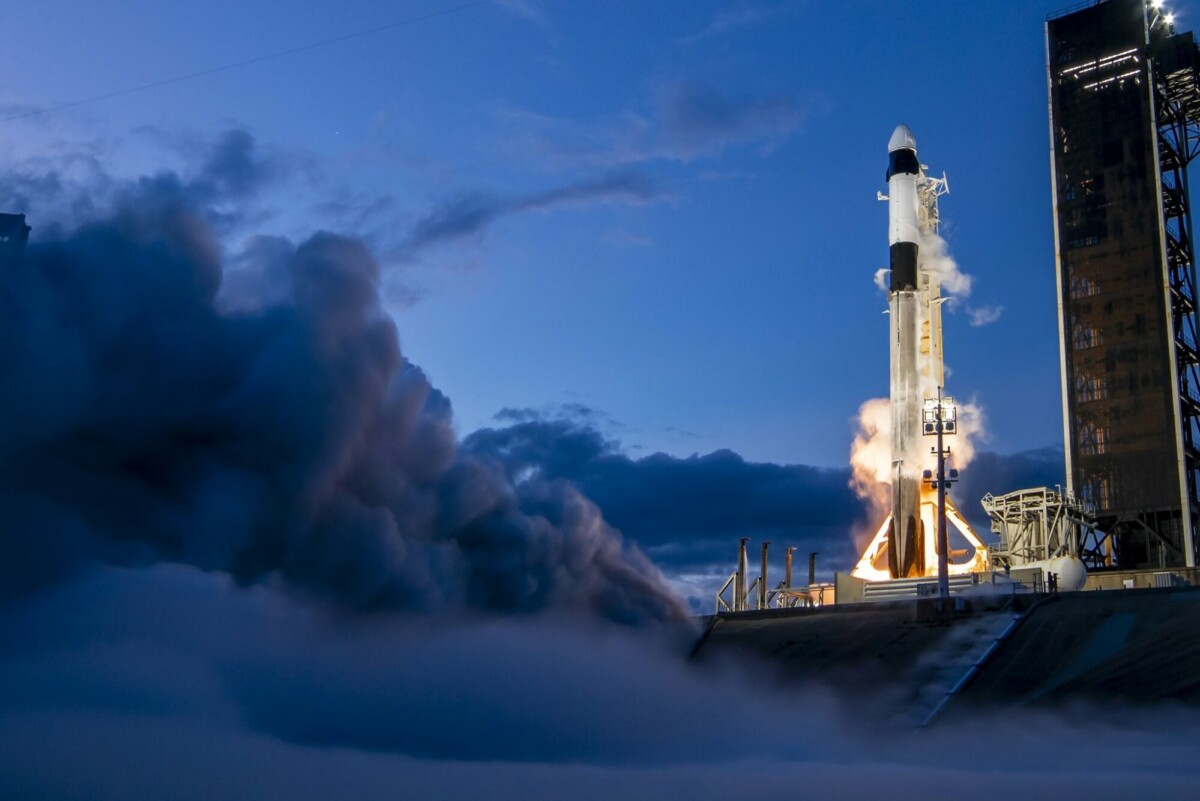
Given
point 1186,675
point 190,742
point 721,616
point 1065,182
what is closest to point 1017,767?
point 1186,675

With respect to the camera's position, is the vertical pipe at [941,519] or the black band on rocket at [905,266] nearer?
the vertical pipe at [941,519]

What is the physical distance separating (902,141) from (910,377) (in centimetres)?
1218

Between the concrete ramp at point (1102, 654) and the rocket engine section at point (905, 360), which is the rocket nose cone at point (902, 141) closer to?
the rocket engine section at point (905, 360)

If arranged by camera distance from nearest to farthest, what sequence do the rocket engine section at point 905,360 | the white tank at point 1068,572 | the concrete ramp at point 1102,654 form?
the concrete ramp at point 1102,654, the white tank at point 1068,572, the rocket engine section at point 905,360

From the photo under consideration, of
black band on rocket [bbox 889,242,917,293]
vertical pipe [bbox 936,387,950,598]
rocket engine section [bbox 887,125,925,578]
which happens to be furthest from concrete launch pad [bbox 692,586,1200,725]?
black band on rocket [bbox 889,242,917,293]

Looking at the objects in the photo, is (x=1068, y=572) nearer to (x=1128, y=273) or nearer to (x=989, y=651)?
(x=989, y=651)

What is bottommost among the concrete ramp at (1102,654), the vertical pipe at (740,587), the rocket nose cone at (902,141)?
the concrete ramp at (1102,654)

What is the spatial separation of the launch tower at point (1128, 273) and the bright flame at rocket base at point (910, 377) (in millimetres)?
16360

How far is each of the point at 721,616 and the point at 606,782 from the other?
81.4 ft

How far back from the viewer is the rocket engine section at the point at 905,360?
49781mm

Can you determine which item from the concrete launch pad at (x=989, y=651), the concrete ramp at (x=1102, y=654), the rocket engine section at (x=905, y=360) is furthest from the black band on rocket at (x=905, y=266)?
the concrete ramp at (x=1102, y=654)

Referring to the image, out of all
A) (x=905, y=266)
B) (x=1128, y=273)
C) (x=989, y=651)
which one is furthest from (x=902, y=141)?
(x=989, y=651)

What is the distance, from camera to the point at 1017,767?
2220cm

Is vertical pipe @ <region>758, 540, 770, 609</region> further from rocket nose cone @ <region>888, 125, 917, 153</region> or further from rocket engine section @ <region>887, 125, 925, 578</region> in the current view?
rocket nose cone @ <region>888, 125, 917, 153</region>
